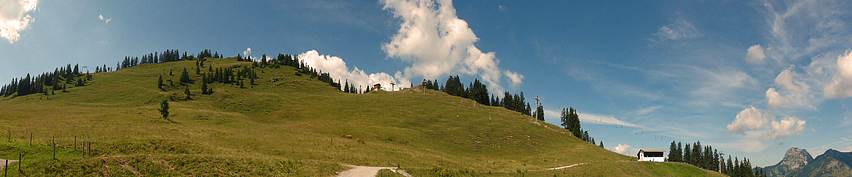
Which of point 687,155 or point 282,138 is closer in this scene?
point 282,138

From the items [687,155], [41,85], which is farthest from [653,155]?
[41,85]

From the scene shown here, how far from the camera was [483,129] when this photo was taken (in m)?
109

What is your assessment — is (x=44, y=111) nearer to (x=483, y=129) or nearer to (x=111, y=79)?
(x=483, y=129)

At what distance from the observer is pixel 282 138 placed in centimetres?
6378

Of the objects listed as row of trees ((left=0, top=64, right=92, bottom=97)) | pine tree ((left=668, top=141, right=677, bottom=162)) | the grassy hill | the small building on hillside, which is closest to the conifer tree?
pine tree ((left=668, top=141, right=677, bottom=162))

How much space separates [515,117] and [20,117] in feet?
424

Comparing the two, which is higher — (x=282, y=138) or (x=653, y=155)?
(x=282, y=138)

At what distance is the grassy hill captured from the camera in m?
32.6

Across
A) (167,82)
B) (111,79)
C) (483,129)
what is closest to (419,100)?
(483,129)

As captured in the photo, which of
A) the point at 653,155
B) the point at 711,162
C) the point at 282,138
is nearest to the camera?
the point at 282,138

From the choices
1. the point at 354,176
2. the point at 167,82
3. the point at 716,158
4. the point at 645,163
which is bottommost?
the point at 716,158

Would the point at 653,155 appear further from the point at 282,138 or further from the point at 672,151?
the point at 672,151

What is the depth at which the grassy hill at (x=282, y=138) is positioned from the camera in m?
32.6

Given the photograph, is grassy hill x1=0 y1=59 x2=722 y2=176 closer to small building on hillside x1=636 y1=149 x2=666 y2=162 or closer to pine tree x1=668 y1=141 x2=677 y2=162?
small building on hillside x1=636 y1=149 x2=666 y2=162
